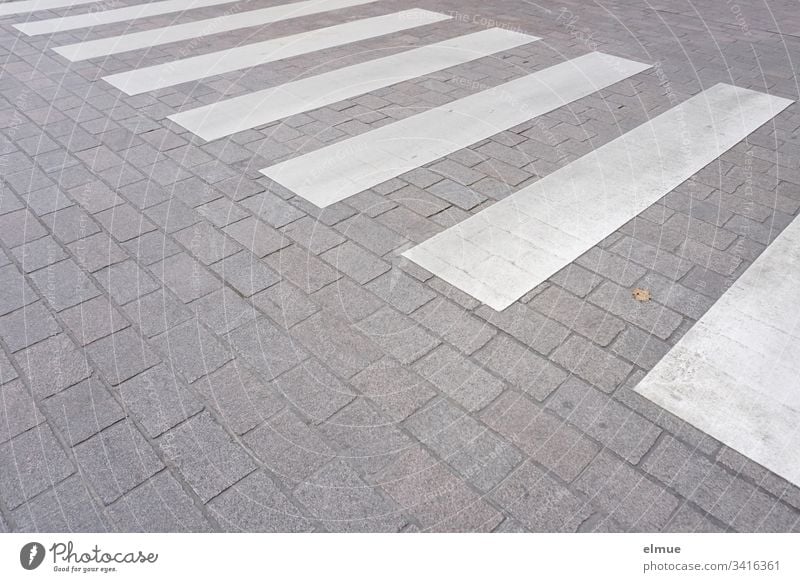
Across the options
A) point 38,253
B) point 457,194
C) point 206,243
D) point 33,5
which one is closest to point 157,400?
point 206,243

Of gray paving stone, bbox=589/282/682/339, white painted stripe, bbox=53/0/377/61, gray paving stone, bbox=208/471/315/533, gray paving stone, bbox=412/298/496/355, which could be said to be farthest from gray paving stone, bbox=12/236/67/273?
white painted stripe, bbox=53/0/377/61

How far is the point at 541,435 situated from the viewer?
310cm

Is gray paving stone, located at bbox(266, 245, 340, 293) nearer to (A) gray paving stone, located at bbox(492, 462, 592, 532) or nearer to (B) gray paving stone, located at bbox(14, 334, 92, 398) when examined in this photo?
(B) gray paving stone, located at bbox(14, 334, 92, 398)

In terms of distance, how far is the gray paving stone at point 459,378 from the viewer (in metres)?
3.30

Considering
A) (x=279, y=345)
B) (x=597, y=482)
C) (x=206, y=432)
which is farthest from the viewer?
(x=279, y=345)

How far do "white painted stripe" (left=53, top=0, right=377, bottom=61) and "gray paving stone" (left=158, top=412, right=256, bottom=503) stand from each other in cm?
658

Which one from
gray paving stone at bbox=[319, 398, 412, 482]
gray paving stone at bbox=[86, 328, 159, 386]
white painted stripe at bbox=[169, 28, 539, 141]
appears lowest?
gray paving stone at bbox=[319, 398, 412, 482]

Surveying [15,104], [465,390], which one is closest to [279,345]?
[465,390]

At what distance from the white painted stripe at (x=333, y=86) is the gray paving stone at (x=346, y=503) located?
4.05 metres

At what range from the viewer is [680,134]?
5902 mm

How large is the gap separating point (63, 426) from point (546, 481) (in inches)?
96.7

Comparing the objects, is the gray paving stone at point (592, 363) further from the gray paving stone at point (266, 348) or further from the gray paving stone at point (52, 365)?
the gray paving stone at point (52, 365)

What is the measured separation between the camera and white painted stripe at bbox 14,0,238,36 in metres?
8.81
